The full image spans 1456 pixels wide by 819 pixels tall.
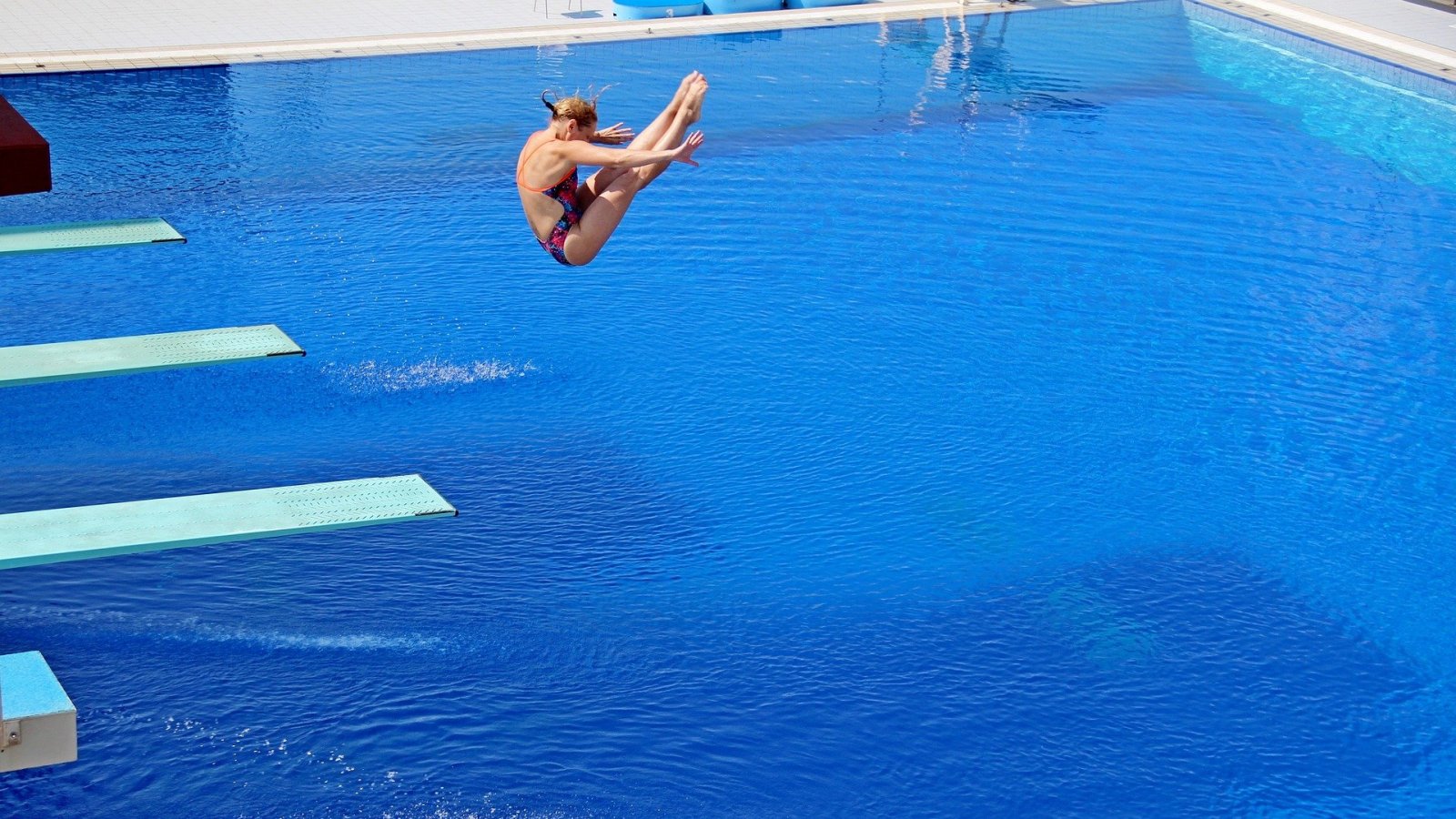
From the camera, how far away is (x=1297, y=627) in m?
7.20

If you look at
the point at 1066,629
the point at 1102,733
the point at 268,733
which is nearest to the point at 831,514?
the point at 1066,629

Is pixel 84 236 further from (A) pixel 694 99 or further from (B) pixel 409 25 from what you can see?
(B) pixel 409 25

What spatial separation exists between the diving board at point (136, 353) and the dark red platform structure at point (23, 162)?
5.96ft

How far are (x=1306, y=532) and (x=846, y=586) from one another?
2656 millimetres

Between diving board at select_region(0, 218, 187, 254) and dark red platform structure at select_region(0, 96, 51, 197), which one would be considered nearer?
dark red platform structure at select_region(0, 96, 51, 197)

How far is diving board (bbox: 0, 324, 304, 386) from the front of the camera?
253 inches

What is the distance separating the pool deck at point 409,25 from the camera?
50.2 ft

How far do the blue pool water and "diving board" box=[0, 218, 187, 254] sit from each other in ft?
4.53

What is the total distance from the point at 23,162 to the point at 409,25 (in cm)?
1291

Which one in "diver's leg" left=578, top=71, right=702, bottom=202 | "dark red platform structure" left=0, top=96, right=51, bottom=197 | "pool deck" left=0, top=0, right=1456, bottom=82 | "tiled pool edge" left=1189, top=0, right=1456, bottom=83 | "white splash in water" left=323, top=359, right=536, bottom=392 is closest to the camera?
"dark red platform structure" left=0, top=96, right=51, bottom=197

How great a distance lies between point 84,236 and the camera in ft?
24.1

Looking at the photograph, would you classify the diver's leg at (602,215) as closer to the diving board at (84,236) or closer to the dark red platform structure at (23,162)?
the diving board at (84,236)

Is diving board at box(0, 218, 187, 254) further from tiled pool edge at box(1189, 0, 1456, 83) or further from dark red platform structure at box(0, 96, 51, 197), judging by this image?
tiled pool edge at box(1189, 0, 1456, 83)

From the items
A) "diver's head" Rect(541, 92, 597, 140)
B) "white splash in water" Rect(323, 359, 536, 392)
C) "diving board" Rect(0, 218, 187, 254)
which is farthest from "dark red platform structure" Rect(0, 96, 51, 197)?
"white splash in water" Rect(323, 359, 536, 392)
